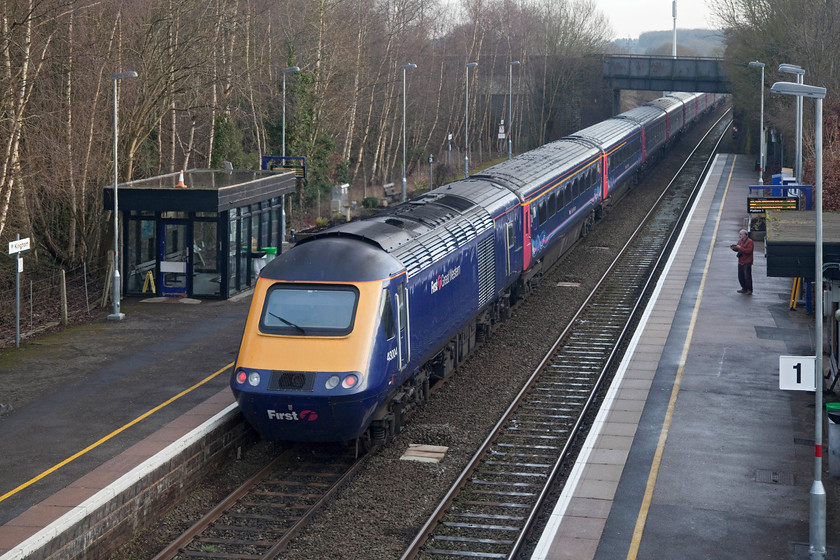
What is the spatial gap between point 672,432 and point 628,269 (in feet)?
50.7

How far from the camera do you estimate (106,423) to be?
48.9 feet

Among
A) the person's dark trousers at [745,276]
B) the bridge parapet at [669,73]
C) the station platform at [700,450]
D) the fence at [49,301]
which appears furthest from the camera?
the bridge parapet at [669,73]

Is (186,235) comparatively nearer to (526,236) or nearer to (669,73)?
(526,236)

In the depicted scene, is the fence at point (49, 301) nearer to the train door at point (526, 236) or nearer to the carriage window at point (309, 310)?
the carriage window at point (309, 310)

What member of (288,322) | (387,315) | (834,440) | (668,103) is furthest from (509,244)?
(668,103)

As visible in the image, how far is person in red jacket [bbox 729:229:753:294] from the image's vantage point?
25.5 meters

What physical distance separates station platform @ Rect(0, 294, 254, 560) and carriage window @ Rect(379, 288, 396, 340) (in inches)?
109

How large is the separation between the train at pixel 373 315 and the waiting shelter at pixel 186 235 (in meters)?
5.47

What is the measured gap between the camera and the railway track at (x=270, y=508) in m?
11.8

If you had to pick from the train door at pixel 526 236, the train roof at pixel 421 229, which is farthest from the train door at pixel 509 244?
the train roof at pixel 421 229

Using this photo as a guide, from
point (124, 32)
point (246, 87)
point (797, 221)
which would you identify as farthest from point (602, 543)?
point (246, 87)

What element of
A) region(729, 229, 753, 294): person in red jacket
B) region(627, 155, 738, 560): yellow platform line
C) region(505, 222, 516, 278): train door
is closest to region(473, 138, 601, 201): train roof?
region(505, 222, 516, 278): train door

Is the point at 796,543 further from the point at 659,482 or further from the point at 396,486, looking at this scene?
the point at 396,486

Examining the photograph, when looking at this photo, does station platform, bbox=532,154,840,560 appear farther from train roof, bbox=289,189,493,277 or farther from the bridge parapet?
the bridge parapet
